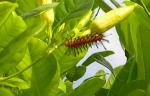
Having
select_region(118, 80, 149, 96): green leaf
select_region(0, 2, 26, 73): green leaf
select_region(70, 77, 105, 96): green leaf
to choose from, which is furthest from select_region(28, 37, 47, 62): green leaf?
select_region(118, 80, 149, 96): green leaf

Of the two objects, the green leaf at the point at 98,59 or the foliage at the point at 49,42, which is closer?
the foliage at the point at 49,42

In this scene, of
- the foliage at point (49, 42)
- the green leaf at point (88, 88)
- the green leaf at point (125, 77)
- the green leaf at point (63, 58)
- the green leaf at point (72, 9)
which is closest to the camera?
the foliage at point (49, 42)

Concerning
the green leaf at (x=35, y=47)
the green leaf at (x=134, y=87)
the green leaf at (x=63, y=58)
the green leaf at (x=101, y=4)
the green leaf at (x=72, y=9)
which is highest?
the green leaf at (x=72, y=9)

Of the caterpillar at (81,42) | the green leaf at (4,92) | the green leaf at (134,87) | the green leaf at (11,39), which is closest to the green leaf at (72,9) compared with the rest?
the caterpillar at (81,42)

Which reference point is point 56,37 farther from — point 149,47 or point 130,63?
point 130,63

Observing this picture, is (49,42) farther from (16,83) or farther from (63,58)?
(63,58)

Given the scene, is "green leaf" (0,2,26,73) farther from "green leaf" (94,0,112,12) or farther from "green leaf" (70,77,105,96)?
"green leaf" (94,0,112,12)

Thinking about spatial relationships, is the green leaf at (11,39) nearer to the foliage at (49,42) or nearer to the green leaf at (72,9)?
the foliage at (49,42)

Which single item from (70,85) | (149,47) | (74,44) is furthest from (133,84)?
(74,44)
